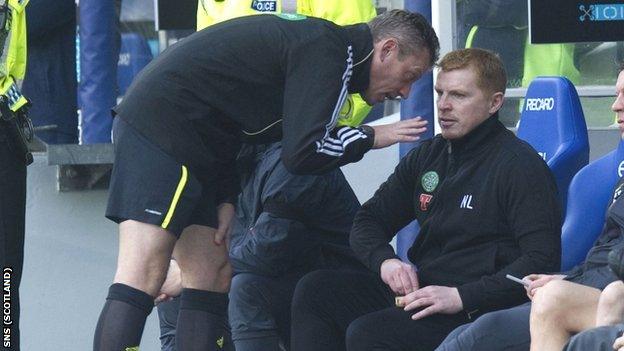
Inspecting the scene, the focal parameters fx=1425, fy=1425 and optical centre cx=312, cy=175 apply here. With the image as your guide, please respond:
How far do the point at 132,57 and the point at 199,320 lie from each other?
22.5 ft

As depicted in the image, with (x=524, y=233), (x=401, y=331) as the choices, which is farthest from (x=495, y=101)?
(x=401, y=331)

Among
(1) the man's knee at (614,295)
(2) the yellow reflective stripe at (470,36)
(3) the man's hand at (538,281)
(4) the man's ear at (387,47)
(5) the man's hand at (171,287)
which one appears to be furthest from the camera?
(2) the yellow reflective stripe at (470,36)

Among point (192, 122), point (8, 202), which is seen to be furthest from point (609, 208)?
point (8, 202)

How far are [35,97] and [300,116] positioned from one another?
9.73ft

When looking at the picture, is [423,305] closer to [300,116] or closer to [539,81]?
[300,116]

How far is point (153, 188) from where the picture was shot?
13.5 feet

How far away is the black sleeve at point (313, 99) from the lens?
400cm

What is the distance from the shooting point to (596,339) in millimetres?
3434

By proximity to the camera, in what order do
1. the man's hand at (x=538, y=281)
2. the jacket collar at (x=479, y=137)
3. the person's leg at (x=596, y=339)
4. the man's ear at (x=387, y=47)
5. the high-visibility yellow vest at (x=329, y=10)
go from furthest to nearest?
the high-visibility yellow vest at (x=329, y=10), the jacket collar at (x=479, y=137), the man's ear at (x=387, y=47), the man's hand at (x=538, y=281), the person's leg at (x=596, y=339)

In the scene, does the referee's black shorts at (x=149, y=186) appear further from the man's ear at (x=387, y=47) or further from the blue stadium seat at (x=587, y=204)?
the blue stadium seat at (x=587, y=204)

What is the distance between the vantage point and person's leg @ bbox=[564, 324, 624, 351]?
3412 millimetres

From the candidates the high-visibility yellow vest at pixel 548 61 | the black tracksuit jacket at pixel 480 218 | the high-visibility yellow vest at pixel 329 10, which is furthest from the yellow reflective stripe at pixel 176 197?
the high-visibility yellow vest at pixel 548 61

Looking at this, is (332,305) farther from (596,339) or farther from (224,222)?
(596,339)

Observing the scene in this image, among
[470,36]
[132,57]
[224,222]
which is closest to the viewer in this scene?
[224,222]
